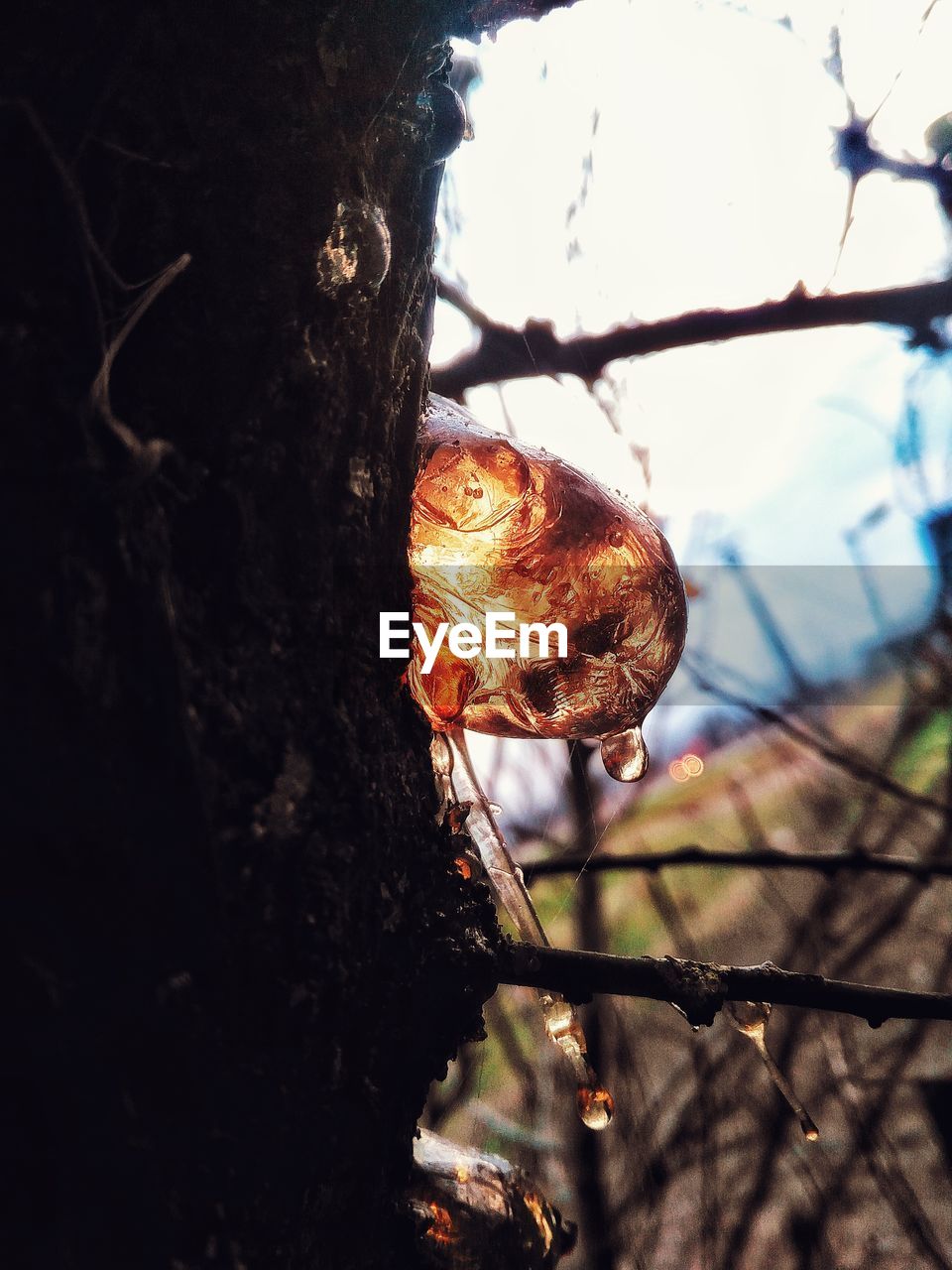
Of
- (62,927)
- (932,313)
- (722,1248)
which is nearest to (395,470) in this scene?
(62,927)

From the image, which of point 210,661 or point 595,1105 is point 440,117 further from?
point 595,1105

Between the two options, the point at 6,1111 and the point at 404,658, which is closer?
the point at 6,1111

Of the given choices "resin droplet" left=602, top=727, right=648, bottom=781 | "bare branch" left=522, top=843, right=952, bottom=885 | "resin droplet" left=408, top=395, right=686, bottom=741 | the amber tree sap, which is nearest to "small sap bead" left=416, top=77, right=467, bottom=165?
"resin droplet" left=408, top=395, right=686, bottom=741

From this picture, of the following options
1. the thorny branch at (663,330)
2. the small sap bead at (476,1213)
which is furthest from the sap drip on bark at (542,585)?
the thorny branch at (663,330)

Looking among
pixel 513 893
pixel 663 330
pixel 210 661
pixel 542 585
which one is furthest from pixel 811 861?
pixel 210 661

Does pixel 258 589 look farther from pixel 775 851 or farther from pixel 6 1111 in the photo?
pixel 775 851

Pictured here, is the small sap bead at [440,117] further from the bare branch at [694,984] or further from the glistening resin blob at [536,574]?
the bare branch at [694,984]

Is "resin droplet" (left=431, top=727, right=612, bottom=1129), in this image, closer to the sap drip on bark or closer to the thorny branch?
the sap drip on bark
